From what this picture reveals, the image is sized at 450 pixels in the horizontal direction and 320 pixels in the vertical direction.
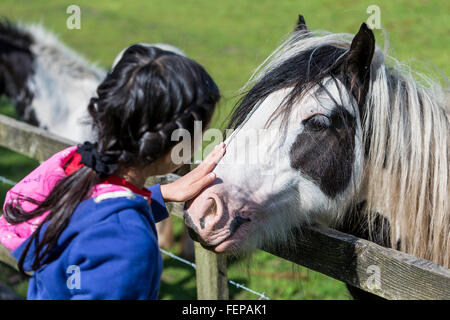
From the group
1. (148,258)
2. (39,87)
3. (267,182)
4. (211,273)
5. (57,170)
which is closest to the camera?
(148,258)

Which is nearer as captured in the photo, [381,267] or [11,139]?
[381,267]

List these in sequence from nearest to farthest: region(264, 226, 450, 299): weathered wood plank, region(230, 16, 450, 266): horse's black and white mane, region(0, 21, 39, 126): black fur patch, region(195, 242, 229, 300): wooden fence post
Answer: region(264, 226, 450, 299): weathered wood plank < region(230, 16, 450, 266): horse's black and white mane < region(195, 242, 229, 300): wooden fence post < region(0, 21, 39, 126): black fur patch

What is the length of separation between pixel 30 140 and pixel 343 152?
2070 mm

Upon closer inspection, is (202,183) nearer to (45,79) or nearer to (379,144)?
(379,144)

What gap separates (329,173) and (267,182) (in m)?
0.29

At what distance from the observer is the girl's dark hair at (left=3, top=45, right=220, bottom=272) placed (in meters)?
1.43

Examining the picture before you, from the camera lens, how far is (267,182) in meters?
1.88

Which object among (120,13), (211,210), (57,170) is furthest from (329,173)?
(120,13)

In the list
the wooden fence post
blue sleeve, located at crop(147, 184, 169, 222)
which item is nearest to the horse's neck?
the wooden fence post

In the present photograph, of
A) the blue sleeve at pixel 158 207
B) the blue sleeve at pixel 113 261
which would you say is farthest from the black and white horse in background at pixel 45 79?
the blue sleeve at pixel 113 261

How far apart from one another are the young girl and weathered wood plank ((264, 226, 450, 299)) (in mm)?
722

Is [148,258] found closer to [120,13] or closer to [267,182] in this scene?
[267,182]

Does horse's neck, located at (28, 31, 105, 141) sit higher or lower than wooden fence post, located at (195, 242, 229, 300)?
higher

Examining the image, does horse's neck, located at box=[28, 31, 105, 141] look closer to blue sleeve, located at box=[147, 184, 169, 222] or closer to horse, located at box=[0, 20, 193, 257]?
horse, located at box=[0, 20, 193, 257]
